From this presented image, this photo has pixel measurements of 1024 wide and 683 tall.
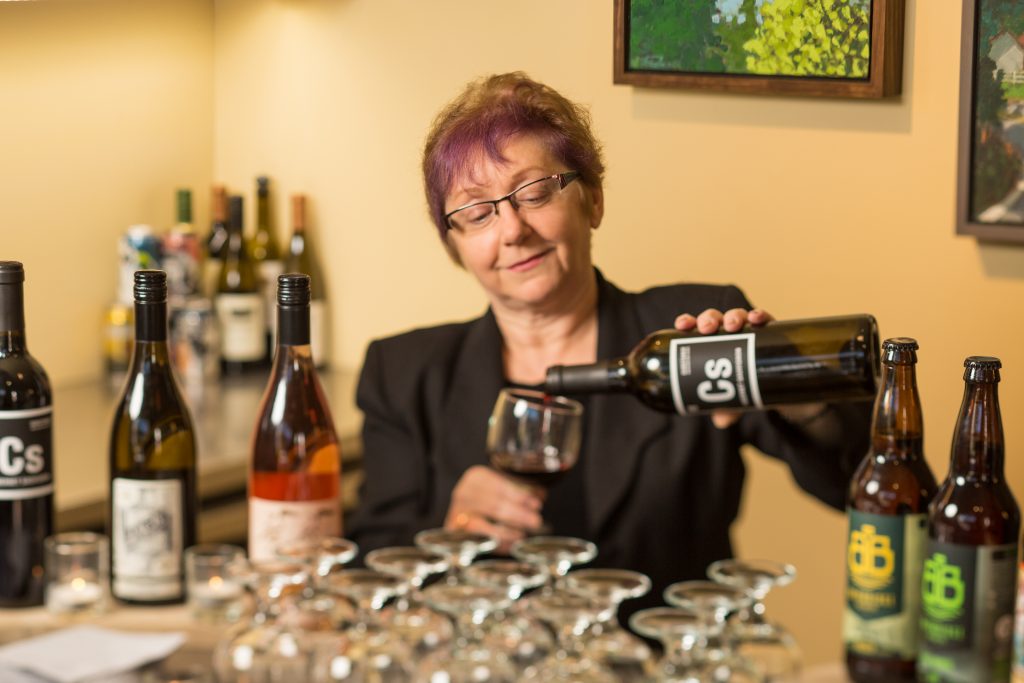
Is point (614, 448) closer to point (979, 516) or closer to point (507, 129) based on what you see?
point (507, 129)

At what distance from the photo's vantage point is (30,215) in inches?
46.6

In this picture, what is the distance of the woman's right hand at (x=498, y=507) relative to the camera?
38.0 inches

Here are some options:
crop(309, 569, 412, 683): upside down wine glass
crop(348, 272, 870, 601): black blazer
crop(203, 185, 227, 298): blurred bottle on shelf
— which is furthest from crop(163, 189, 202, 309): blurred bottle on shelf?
crop(309, 569, 412, 683): upside down wine glass

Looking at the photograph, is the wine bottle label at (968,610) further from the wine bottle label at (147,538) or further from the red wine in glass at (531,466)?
the wine bottle label at (147,538)

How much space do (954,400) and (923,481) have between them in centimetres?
24

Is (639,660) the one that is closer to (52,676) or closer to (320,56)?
(52,676)

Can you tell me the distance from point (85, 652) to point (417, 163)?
1.51ft

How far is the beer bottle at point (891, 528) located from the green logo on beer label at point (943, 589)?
0.08 ft

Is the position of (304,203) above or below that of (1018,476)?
above

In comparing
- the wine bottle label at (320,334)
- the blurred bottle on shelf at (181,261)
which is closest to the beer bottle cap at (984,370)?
the wine bottle label at (320,334)

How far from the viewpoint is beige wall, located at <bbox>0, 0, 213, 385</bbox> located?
3.77ft

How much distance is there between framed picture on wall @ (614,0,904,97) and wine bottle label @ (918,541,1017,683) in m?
0.36

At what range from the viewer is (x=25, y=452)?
916 mm

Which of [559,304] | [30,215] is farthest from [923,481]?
[30,215]
